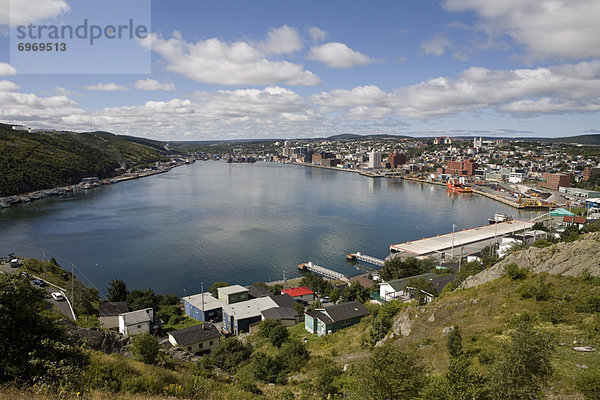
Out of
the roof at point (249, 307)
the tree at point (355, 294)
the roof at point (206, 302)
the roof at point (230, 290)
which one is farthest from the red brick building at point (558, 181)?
the roof at point (206, 302)

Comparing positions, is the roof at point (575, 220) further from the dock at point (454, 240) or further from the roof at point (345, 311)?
the roof at point (345, 311)

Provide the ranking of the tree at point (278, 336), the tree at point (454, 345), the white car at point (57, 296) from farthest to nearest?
the white car at point (57, 296), the tree at point (278, 336), the tree at point (454, 345)

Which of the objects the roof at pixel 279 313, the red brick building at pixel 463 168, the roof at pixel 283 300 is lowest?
the roof at pixel 283 300

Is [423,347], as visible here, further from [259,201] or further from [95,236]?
[259,201]

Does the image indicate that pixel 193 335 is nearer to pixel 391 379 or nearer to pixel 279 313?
pixel 279 313

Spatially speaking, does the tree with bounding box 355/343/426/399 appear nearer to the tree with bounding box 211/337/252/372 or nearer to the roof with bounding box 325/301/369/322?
the tree with bounding box 211/337/252/372

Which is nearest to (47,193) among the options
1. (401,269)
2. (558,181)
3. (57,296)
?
(57,296)
